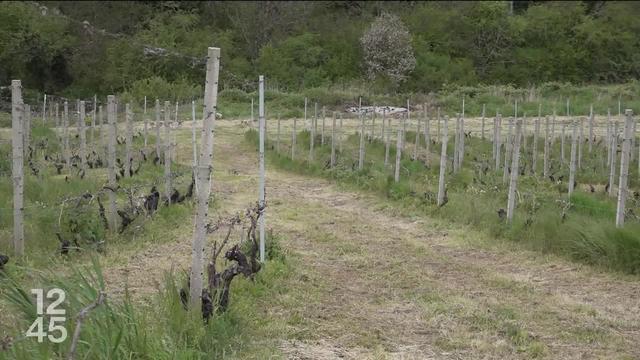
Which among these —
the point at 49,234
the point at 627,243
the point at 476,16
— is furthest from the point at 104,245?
the point at 476,16

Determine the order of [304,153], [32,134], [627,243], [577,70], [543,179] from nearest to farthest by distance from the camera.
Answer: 1. [627,243]
2. [543,179]
3. [304,153]
4. [32,134]
5. [577,70]

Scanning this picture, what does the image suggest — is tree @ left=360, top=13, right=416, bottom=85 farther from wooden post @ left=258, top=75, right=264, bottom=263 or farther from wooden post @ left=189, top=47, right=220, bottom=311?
wooden post @ left=189, top=47, right=220, bottom=311

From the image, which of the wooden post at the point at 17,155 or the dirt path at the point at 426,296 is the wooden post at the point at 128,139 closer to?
the dirt path at the point at 426,296

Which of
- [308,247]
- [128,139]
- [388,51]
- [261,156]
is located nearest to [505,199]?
[308,247]

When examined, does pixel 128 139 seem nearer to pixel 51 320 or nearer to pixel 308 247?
pixel 308 247

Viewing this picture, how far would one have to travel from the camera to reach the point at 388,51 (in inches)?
1194

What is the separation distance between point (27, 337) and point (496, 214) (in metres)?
5.36

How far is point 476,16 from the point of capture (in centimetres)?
3316

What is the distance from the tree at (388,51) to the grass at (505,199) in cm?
1688

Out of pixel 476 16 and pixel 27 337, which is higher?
pixel 476 16

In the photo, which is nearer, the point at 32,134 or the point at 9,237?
the point at 9,237

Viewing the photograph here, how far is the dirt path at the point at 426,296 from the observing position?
14.4 feet

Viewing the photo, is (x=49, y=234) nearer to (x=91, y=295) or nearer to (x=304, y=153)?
(x=91, y=295)

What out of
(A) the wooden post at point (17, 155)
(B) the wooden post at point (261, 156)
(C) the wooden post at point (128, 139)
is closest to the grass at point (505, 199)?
(B) the wooden post at point (261, 156)
